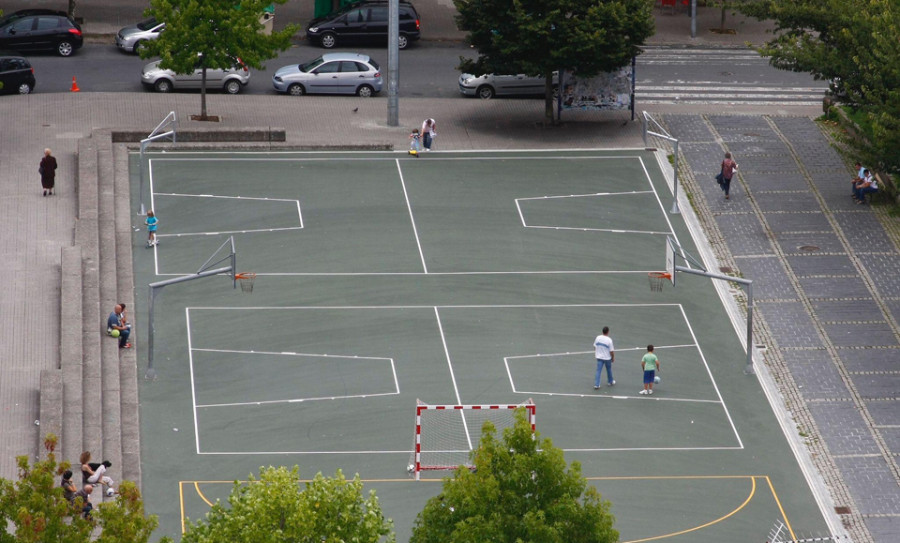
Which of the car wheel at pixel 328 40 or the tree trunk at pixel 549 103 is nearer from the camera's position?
the tree trunk at pixel 549 103

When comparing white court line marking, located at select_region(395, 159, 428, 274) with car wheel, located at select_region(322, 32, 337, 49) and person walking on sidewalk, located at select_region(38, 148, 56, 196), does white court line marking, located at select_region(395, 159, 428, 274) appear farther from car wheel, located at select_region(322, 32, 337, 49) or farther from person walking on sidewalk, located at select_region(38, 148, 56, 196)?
car wheel, located at select_region(322, 32, 337, 49)

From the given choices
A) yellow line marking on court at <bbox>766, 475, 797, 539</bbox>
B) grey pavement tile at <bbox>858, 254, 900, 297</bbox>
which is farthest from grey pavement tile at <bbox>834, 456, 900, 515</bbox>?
grey pavement tile at <bbox>858, 254, 900, 297</bbox>

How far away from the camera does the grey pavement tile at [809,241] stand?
43406 millimetres

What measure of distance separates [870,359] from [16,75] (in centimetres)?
2774

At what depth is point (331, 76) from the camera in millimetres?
52594

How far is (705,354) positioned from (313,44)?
23974 millimetres

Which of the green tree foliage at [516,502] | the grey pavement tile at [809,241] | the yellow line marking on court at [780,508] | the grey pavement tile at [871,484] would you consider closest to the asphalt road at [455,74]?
the grey pavement tile at [809,241]

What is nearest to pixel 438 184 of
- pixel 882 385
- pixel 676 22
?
pixel 882 385

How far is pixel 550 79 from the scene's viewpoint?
50406 millimetres

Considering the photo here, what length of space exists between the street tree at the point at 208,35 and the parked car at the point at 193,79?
2630mm

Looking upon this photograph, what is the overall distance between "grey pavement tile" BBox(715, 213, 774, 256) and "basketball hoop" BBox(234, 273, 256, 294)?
13.1 metres

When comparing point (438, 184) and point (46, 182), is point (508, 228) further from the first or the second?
point (46, 182)

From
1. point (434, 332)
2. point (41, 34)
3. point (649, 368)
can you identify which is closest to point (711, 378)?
point (649, 368)

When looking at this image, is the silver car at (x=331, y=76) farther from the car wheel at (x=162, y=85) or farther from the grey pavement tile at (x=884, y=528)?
the grey pavement tile at (x=884, y=528)
